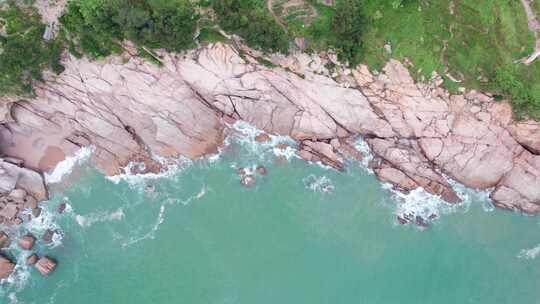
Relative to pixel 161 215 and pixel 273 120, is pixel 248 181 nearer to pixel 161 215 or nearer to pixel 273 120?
pixel 273 120

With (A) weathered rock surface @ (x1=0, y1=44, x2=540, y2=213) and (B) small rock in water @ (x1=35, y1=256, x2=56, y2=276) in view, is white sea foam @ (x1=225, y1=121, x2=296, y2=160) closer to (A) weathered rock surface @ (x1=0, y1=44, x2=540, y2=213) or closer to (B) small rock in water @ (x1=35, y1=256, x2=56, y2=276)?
(A) weathered rock surface @ (x1=0, y1=44, x2=540, y2=213)

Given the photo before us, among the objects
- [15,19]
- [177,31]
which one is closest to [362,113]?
[177,31]

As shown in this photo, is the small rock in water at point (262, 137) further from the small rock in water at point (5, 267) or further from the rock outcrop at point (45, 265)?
the small rock in water at point (5, 267)

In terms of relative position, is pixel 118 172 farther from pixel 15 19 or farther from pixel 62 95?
pixel 15 19

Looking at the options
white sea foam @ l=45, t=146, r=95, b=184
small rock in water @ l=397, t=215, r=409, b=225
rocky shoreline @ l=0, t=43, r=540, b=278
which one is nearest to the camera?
rocky shoreline @ l=0, t=43, r=540, b=278

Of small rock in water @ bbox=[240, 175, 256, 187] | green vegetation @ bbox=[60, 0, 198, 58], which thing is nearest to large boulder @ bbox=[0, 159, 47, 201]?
green vegetation @ bbox=[60, 0, 198, 58]

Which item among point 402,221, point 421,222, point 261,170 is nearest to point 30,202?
point 261,170

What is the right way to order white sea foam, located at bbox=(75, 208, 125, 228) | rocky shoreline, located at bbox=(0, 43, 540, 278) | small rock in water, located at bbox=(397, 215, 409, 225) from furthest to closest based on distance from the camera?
white sea foam, located at bbox=(75, 208, 125, 228) → small rock in water, located at bbox=(397, 215, 409, 225) → rocky shoreline, located at bbox=(0, 43, 540, 278)

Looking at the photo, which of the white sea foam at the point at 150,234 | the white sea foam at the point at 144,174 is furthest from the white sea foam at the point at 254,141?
the white sea foam at the point at 150,234
